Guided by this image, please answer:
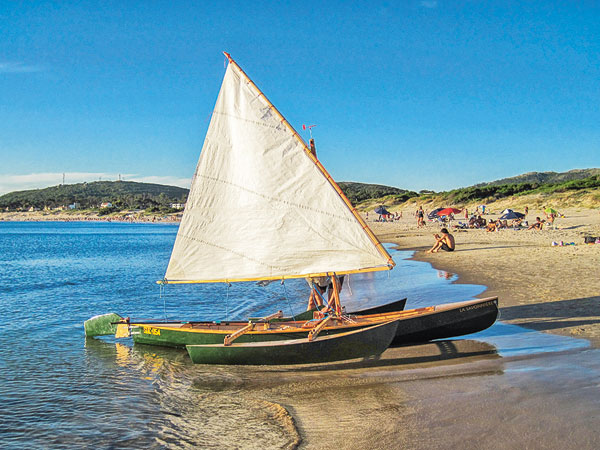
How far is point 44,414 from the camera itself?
9.03 m

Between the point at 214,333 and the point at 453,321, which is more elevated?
the point at 453,321

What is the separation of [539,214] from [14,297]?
5136 centimetres

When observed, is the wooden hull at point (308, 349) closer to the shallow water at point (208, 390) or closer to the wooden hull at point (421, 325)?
the shallow water at point (208, 390)

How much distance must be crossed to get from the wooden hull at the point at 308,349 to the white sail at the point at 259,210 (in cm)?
160

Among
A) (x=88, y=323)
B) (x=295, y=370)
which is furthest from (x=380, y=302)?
(x=88, y=323)

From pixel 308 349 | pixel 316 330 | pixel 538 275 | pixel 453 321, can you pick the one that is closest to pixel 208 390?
pixel 308 349

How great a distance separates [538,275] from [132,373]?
14.4 meters

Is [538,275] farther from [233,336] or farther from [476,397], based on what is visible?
[233,336]

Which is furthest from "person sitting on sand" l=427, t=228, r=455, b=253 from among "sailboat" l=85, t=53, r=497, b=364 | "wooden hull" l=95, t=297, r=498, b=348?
"wooden hull" l=95, t=297, r=498, b=348

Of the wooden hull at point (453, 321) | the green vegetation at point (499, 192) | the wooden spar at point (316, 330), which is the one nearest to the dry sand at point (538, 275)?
the wooden hull at point (453, 321)

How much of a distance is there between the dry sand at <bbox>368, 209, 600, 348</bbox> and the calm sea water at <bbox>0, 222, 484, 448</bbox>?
5.17 ft

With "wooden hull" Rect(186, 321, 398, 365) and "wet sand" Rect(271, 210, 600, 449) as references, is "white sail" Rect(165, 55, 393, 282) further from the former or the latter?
"wet sand" Rect(271, 210, 600, 449)

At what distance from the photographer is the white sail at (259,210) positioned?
1127 centimetres

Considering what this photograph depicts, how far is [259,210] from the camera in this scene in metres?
11.9
